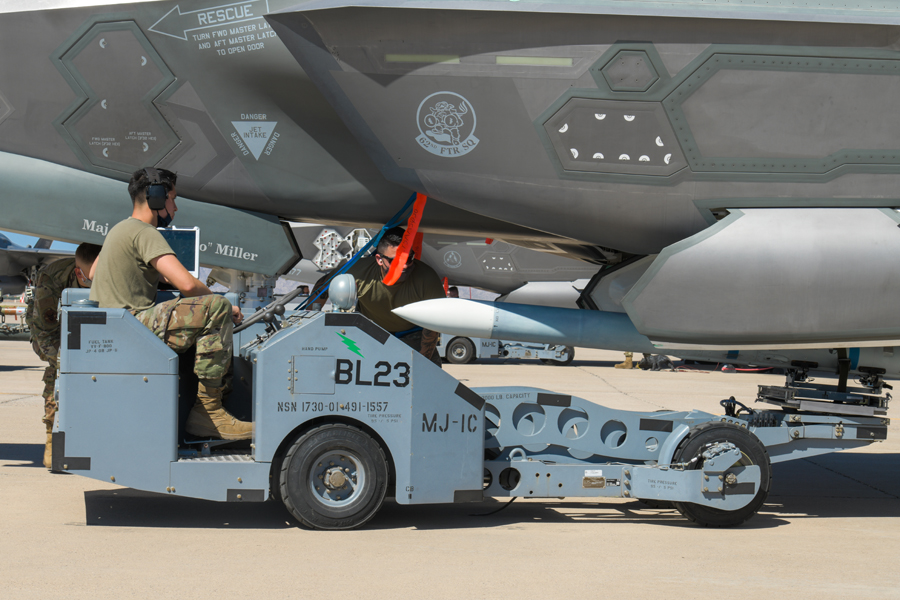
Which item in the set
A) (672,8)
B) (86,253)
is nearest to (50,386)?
(86,253)

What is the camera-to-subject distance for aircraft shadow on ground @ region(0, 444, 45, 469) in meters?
6.93

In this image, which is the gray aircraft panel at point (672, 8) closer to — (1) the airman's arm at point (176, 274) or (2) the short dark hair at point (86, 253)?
(1) the airman's arm at point (176, 274)

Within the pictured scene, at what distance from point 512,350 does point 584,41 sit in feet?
48.5

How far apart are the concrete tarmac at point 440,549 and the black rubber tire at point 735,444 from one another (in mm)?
101

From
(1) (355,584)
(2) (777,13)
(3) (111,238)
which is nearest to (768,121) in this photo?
(2) (777,13)

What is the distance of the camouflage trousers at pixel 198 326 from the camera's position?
4.67 m

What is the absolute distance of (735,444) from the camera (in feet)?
17.1

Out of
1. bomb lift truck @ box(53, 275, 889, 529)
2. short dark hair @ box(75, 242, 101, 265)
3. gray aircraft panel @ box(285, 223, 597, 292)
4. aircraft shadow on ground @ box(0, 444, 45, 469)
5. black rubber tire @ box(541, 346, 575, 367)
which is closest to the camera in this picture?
bomb lift truck @ box(53, 275, 889, 529)

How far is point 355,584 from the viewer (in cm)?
383

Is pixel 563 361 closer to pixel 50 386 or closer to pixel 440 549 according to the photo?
Answer: pixel 50 386

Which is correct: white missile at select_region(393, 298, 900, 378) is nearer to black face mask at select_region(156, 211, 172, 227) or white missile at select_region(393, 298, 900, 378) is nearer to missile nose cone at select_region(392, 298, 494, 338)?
missile nose cone at select_region(392, 298, 494, 338)

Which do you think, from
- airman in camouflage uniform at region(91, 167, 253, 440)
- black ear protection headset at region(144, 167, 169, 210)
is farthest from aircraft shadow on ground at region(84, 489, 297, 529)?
black ear protection headset at region(144, 167, 169, 210)

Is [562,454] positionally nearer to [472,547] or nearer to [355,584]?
[472,547]

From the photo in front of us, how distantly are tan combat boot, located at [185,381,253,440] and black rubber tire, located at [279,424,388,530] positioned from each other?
1.46ft
